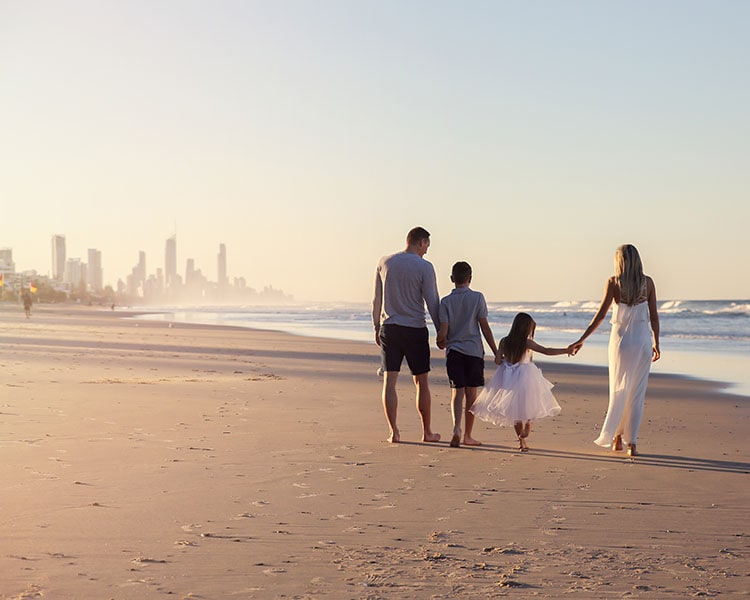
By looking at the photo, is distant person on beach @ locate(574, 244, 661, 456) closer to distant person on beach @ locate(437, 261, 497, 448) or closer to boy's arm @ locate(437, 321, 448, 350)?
distant person on beach @ locate(437, 261, 497, 448)

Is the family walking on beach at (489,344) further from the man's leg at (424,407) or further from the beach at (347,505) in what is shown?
the beach at (347,505)

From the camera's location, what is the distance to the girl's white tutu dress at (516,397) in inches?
313

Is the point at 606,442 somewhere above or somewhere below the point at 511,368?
below

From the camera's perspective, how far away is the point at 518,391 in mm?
7988

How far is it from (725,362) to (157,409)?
53.3 ft

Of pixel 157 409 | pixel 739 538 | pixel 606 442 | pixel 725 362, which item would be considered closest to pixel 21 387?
pixel 157 409

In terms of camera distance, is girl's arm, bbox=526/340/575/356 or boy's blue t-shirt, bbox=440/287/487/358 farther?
boy's blue t-shirt, bbox=440/287/487/358

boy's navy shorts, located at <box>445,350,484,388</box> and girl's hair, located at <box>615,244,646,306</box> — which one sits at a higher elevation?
girl's hair, located at <box>615,244,646,306</box>

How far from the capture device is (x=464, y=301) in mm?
8336

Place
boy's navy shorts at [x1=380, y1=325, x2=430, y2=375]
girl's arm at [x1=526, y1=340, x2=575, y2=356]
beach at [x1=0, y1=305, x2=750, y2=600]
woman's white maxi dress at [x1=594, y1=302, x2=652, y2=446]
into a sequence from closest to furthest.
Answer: beach at [x1=0, y1=305, x2=750, y2=600], woman's white maxi dress at [x1=594, y1=302, x2=652, y2=446], girl's arm at [x1=526, y1=340, x2=575, y2=356], boy's navy shorts at [x1=380, y1=325, x2=430, y2=375]

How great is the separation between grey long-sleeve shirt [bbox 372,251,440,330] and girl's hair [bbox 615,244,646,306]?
1.63 m

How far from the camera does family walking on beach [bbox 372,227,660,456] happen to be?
25.9 feet

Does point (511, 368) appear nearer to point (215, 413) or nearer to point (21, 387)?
point (215, 413)

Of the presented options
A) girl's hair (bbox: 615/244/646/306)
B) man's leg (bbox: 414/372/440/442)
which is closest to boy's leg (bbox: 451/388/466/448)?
man's leg (bbox: 414/372/440/442)
